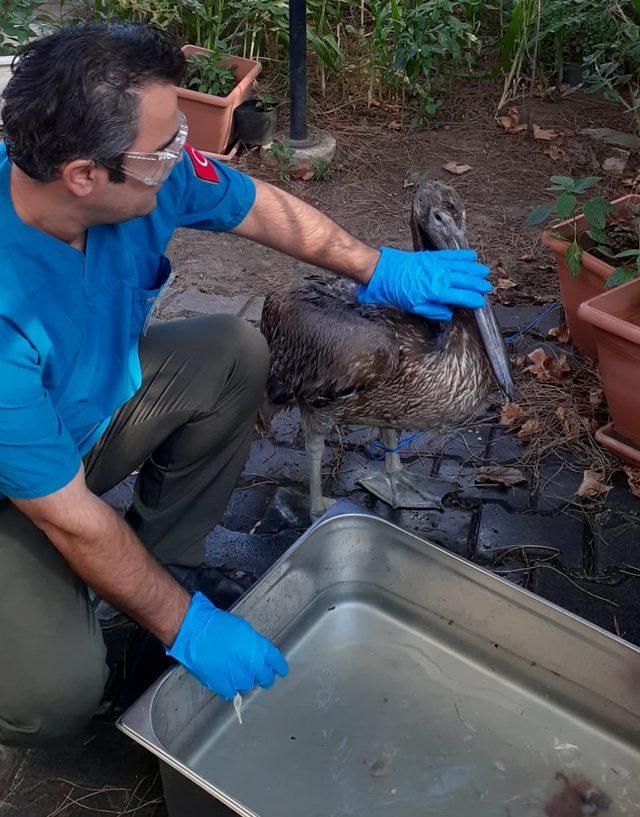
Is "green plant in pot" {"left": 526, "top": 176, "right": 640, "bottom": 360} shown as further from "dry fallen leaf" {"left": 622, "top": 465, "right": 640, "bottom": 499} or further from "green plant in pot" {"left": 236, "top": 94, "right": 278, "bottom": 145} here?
"green plant in pot" {"left": 236, "top": 94, "right": 278, "bottom": 145}

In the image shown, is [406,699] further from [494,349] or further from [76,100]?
[76,100]

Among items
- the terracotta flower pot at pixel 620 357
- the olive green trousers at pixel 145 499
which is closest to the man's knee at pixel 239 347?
the olive green trousers at pixel 145 499

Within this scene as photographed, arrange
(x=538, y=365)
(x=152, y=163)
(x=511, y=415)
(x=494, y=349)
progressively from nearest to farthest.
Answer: (x=152, y=163), (x=494, y=349), (x=511, y=415), (x=538, y=365)

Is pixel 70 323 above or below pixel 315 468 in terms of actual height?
above

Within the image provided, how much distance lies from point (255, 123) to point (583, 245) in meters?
3.02

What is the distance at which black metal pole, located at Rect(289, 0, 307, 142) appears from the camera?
5934 mm

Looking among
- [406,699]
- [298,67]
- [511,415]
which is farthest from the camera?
[298,67]

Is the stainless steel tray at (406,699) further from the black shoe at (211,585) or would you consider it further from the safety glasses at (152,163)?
the safety glasses at (152,163)

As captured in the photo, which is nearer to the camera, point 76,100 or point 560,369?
point 76,100

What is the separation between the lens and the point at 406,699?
2.92 m

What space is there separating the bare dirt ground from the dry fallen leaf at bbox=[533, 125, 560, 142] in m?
0.04

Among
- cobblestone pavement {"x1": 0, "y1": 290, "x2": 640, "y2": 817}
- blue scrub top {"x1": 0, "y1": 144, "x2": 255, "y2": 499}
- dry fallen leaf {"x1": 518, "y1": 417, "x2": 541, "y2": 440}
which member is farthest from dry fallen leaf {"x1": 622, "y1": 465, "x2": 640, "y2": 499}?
blue scrub top {"x1": 0, "y1": 144, "x2": 255, "y2": 499}

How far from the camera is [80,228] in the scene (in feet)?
7.98

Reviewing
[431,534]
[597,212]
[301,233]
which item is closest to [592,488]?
[431,534]
